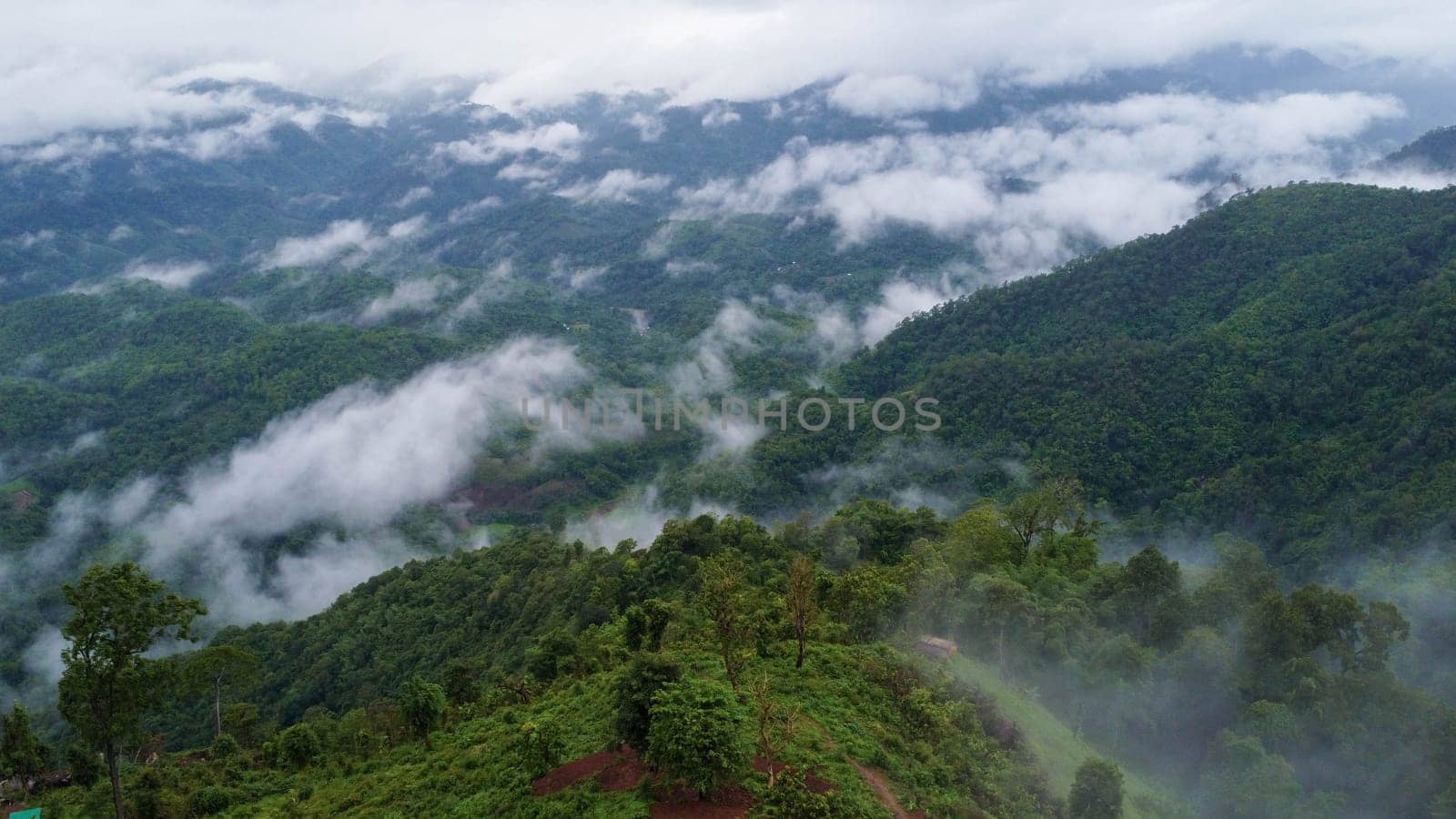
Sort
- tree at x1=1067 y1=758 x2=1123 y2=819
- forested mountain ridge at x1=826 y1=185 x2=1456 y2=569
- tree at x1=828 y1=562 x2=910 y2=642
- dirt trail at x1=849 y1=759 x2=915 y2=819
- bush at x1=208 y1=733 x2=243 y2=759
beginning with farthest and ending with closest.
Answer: forested mountain ridge at x1=826 y1=185 x2=1456 y2=569 → bush at x1=208 y1=733 x2=243 y2=759 → tree at x1=828 y1=562 x2=910 y2=642 → tree at x1=1067 y1=758 x2=1123 y2=819 → dirt trail at x1=849 y1=759 x2=915 y2=819

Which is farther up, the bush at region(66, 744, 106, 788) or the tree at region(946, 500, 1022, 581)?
the tree at region(946, 500, 1022, 581)

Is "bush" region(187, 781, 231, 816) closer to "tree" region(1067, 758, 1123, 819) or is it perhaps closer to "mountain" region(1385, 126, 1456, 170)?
"tree" region(1067, 758, 1123, 819)

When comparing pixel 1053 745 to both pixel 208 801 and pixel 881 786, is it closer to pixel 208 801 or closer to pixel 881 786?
pixel 881 786

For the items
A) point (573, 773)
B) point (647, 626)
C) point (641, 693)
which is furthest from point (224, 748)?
point (641, 693)

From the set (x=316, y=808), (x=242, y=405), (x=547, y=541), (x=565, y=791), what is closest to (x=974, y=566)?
(x=565, y=791)

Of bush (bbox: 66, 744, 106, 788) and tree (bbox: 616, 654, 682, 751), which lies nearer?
tree (bbox: 616, 654, 682, 751)

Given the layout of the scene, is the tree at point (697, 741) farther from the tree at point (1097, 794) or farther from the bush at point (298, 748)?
the bush at point (298, 748)

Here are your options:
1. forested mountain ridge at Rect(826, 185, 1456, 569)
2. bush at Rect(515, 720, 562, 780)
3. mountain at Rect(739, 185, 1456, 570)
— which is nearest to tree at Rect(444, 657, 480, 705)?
bush at Rect(515, 720, 562, 780)
